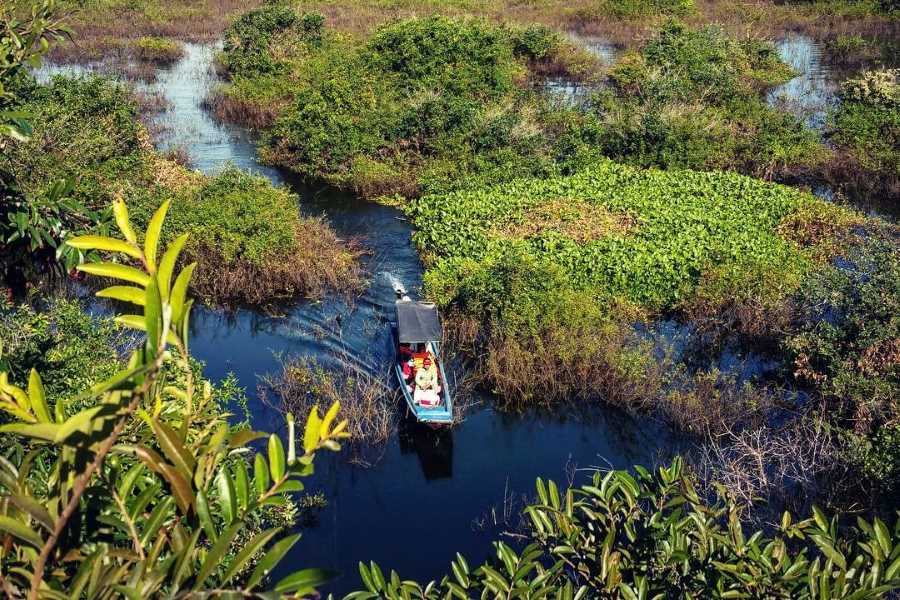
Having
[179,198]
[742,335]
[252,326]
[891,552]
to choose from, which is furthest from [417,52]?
[891,552]

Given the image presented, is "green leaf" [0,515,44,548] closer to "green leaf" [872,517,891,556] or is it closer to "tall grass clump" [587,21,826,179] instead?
"green leaf" [872,517,891,556]

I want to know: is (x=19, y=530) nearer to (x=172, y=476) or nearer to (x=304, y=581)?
(x=172, y=476)

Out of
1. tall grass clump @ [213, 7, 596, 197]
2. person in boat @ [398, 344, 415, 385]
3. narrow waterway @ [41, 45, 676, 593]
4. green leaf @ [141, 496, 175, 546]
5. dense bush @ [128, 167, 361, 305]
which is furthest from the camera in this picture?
tall grass clump @ [213, 7, 596, 197]

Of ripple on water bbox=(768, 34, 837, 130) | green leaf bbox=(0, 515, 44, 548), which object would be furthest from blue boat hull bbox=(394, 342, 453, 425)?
ripple on water bbox=(768, 34, 837, 130)

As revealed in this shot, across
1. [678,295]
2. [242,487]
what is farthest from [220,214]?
[242,487]

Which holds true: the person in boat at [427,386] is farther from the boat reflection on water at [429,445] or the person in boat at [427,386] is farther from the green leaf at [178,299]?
the green leaf at [178,299]

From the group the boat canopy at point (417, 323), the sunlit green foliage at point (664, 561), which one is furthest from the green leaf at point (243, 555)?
the boat canopy at point (417, 323)
